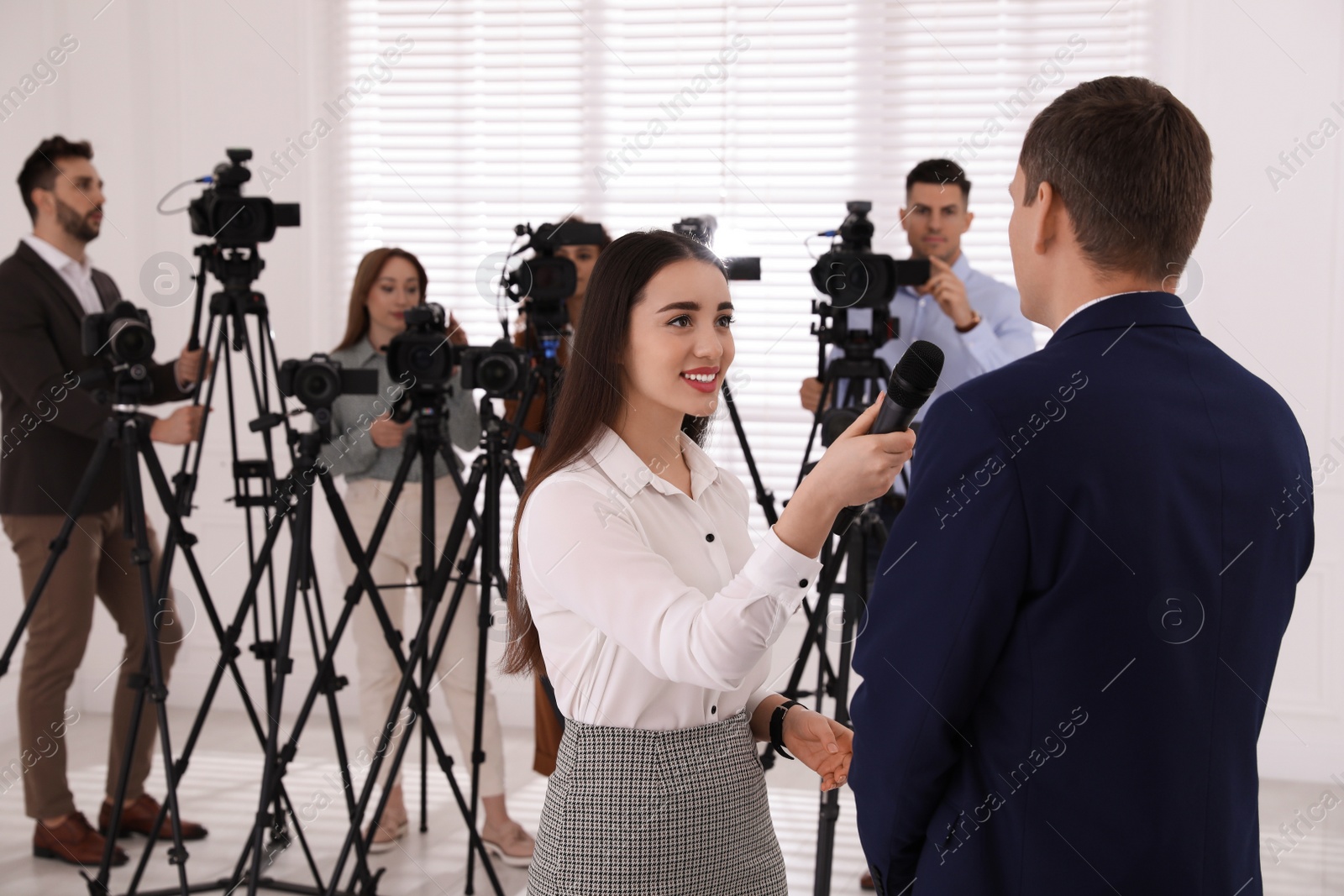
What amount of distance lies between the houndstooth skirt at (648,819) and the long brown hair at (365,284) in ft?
7.42

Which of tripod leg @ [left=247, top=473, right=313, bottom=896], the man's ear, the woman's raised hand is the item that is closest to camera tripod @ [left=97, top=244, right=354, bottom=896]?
tripod leg @ [left=247, top=473, right=313, bottom=896]

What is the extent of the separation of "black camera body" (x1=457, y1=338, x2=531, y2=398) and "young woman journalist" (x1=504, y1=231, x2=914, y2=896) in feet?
3.59

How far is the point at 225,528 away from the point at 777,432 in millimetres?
2267

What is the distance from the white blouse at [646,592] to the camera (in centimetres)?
112

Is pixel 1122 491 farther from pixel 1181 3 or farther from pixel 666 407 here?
pixel 1181 3

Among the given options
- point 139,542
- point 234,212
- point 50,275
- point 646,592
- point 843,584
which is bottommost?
point 843,584

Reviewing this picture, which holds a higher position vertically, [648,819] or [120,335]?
[120,335]

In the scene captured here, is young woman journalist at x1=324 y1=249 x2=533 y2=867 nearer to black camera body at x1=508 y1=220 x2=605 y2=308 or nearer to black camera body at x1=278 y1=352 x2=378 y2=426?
black camera body at x1=508 y1=220 x2=605 y2=308

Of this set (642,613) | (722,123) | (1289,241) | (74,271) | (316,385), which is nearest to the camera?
(642,613)

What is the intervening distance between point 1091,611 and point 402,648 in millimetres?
2665

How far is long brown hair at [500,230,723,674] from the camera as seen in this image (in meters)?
1.41

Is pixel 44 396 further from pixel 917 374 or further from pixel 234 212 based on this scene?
pixel 917 374

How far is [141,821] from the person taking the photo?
3285mm

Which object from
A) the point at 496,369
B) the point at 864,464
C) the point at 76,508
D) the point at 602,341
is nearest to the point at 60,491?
the point at 76,508
